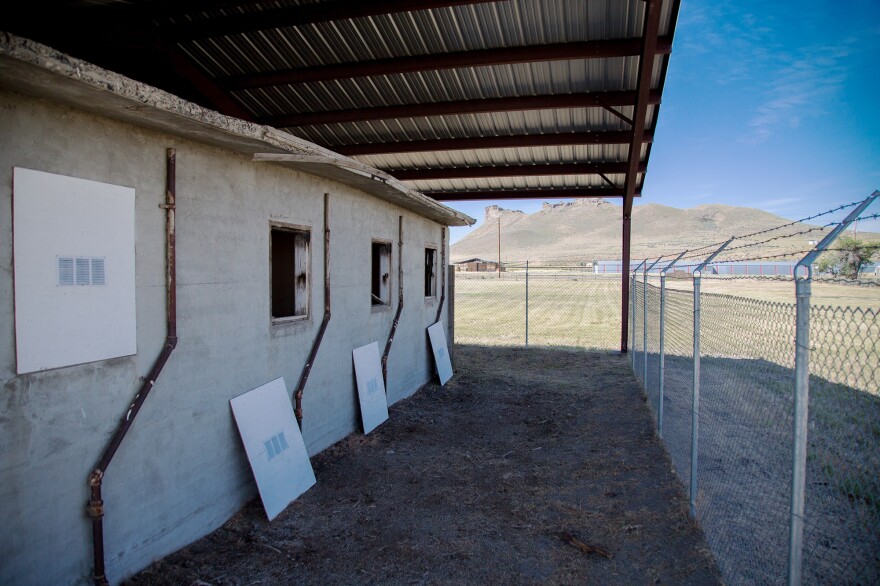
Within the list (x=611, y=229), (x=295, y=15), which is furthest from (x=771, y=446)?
(x=611, y=229)

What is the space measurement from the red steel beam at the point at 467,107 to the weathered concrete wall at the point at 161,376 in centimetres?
330

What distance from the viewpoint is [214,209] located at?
4543 mm

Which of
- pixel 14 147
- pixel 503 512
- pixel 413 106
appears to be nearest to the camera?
pixel 14 147

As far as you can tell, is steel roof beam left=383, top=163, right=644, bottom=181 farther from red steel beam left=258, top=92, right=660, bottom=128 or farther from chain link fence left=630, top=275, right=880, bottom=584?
chain link fence left=630, top=275, right=880, bottom=584

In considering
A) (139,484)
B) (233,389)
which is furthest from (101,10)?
(139,484)


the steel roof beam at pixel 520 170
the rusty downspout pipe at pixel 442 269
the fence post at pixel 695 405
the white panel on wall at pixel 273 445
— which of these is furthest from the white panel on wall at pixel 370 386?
the steel roof beam at pixel 520 170

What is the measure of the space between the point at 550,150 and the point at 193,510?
30.7ft

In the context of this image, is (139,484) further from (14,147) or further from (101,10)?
(101,10)

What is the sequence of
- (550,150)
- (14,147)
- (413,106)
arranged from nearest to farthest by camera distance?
(14,147) < (413,106) < (550,150)

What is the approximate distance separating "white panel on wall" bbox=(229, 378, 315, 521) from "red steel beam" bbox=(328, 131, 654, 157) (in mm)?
6641

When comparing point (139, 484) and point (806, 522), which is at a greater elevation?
point (139, 484)

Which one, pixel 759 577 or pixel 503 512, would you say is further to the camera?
pixel 503 512

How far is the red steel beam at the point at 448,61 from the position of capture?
7180mm

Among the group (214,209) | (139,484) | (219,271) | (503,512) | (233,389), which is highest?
(214,209)
